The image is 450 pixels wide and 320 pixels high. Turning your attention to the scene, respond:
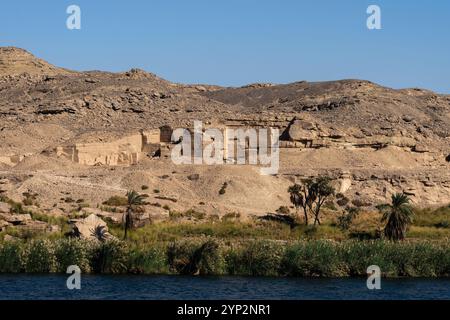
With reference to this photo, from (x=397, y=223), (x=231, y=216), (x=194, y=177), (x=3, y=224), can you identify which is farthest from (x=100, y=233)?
(x=194, y=177)

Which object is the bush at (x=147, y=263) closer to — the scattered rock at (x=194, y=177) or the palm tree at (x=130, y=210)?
the palm tree at (x=130, y=210)

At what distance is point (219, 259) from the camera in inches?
1227

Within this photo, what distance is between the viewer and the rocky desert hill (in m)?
47.3

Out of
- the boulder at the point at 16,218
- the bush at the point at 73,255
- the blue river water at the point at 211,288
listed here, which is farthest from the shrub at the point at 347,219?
the boulder at the point at 16,218

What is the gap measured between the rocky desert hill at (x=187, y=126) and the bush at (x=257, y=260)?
11624 millimetres

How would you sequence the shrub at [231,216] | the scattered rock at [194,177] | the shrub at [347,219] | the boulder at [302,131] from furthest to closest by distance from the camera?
the boulder at [302,131] < the scattered rock at [194,177] < the shrub at [231,216] < the shrub at [347,219]

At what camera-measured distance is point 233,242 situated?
36.4m

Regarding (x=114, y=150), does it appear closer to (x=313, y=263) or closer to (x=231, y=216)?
(x=231, y=216)

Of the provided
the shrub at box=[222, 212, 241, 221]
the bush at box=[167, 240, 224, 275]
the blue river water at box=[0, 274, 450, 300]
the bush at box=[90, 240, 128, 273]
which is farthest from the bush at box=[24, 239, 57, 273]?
the shrub at box=[222, 212, 241, 221]

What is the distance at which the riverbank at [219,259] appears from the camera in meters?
31.0

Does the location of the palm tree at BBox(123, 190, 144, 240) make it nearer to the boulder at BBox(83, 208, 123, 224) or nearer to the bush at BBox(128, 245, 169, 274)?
the boulder at BBox(83, 208, 123, 224)

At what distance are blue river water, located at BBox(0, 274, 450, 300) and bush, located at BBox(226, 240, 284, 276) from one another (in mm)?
757
